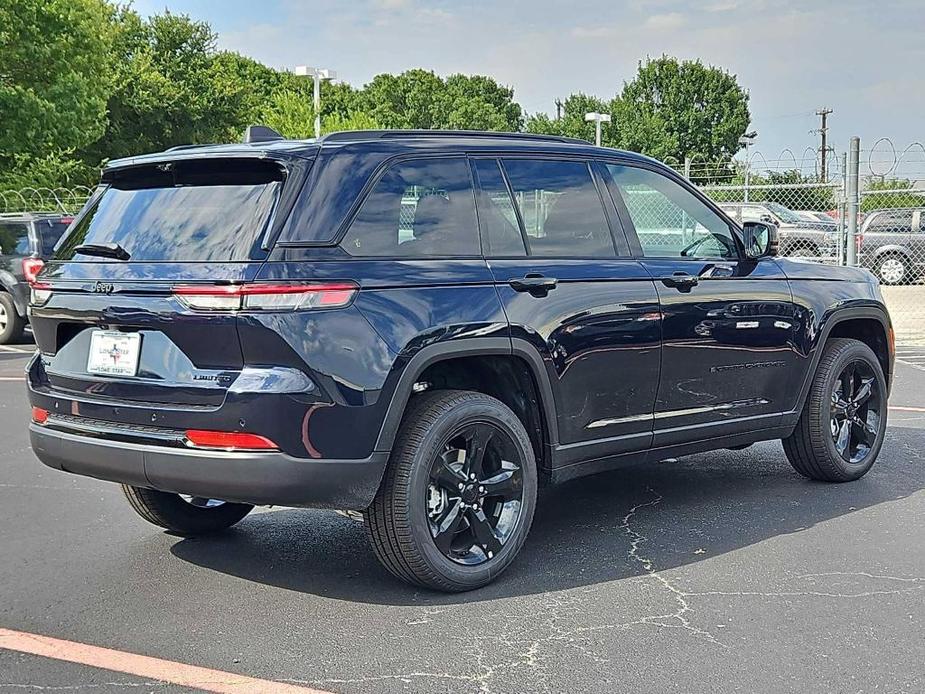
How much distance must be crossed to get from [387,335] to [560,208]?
4.32 feet

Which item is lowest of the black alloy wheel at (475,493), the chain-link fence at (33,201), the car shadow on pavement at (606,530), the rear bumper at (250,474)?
the car shadow on pavement at (606,530)

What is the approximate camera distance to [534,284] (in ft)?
15.3

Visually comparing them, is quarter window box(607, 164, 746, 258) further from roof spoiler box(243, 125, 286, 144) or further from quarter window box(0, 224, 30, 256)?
quarter window box(0, 224, 30, 256)

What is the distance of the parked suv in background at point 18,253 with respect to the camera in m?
14.2

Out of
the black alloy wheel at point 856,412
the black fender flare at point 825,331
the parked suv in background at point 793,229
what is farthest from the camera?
the parked suv in background at point 793,229

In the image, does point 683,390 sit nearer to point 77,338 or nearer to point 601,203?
point 601,203

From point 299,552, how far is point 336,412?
1261 millimetres

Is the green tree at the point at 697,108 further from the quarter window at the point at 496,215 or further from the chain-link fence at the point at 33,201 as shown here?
the quarter window at the point at 496,215

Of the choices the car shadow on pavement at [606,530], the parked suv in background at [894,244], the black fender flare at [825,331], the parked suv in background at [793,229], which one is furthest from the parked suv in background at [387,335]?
the parked suv in background at [894,244]

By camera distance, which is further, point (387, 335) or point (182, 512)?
point (182, 512)

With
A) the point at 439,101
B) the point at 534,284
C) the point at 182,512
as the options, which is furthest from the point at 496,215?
the point at 439,101

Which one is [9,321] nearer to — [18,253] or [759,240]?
[18,253]

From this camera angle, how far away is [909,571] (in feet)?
15.4

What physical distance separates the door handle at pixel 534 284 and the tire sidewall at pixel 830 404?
7.20 feet
